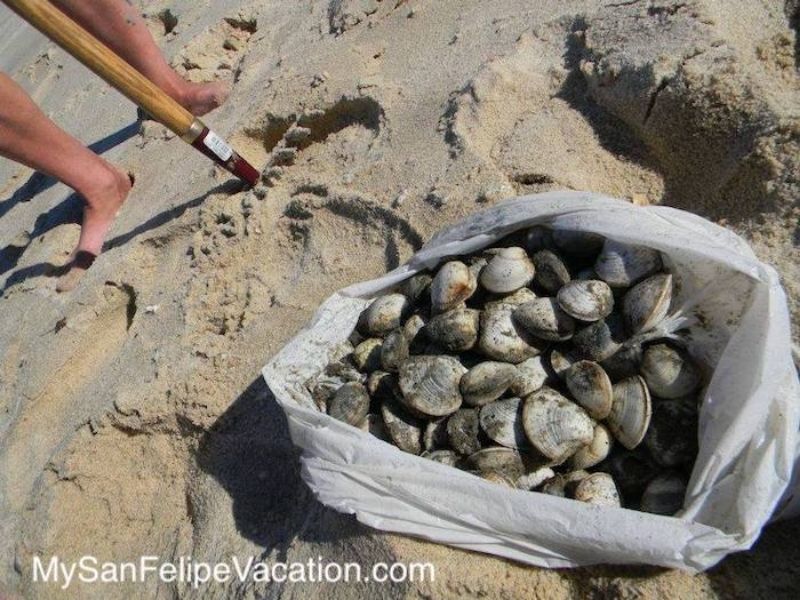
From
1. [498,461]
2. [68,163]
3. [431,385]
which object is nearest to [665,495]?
[498,461]

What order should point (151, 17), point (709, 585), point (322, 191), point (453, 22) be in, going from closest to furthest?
point (709, 585)
point (322, 191)
point (453, 22)
point (151, 17)

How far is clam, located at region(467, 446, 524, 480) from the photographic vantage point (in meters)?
1.32

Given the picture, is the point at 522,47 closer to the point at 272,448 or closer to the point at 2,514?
the point at 272,448

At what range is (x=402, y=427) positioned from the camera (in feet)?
4.78

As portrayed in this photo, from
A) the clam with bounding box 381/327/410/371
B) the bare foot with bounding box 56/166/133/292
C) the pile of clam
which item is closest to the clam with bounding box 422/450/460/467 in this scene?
the pile of clam

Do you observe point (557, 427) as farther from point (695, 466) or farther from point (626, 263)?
point (626, 263)

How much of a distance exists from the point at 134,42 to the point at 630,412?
2.73 m

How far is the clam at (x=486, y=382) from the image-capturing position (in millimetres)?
1413

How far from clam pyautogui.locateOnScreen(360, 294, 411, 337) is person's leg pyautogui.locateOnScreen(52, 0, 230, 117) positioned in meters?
1.84

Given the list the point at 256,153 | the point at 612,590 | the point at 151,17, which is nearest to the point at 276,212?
the point at 256,153

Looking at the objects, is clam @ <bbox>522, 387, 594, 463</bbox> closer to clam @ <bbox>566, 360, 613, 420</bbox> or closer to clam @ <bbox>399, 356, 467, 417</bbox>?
clam @ <bbox>566, 360, 613, 420</bbox>

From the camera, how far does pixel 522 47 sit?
82.7 inches

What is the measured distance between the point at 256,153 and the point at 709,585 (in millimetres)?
2316

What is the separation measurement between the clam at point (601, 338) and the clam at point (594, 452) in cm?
18
